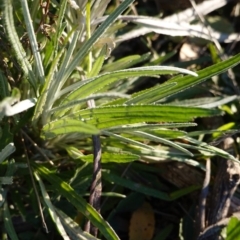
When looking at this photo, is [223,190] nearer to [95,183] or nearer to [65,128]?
[95,183]

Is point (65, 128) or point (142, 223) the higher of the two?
point (65, 128)

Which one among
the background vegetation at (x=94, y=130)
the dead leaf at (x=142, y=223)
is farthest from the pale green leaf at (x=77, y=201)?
the dead leaf at (x=142, y=223)

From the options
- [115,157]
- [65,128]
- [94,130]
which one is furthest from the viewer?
[115,157]

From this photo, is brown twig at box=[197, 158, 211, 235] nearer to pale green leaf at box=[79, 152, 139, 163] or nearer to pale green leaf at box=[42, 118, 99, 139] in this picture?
pale green leaf at box=[79, 152, 139, 163]

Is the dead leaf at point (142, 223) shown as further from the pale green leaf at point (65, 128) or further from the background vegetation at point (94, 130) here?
the pale green leaf at point (65, 128)

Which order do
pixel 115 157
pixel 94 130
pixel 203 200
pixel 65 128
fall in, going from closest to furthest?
1. pixel 94 130
2. pixel 65 128
3. pixel 115 157
4. pixel 203 200

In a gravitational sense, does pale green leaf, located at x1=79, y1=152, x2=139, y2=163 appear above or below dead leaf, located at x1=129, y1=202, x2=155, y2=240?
above

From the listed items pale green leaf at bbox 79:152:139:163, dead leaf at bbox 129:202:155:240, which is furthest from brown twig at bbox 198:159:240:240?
pale green leaf at bbox 79:152:139:163

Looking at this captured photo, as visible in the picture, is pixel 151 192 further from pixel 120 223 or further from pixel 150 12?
pixel 150 12

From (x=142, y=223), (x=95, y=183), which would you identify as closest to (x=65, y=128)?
(x=95, y=183)

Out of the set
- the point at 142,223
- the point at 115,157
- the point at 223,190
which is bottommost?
the point at 142,223
